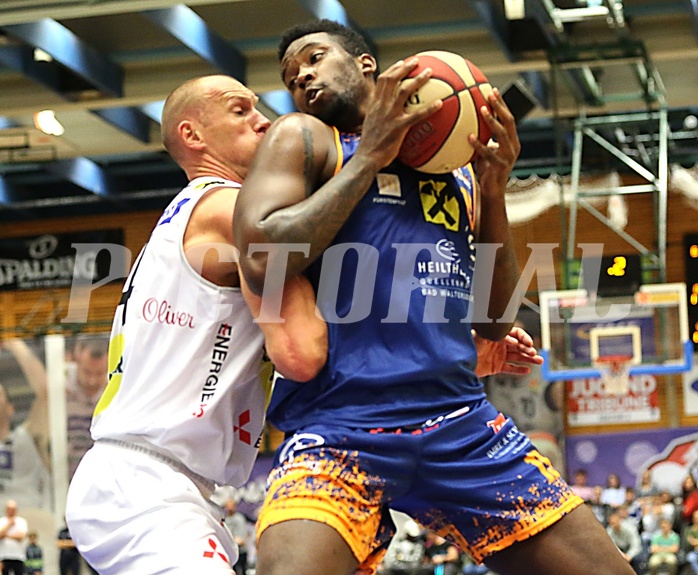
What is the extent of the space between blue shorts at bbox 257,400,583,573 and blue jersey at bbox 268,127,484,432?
0.06 meters

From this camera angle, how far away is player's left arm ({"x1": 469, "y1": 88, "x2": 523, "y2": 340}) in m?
3.29

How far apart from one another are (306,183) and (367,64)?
58 cm

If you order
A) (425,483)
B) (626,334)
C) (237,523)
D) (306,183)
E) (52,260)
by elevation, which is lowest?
(237,523)

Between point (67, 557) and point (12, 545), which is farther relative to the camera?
point (67, 557)

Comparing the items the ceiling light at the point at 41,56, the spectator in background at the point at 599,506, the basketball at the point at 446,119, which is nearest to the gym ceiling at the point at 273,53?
the ceiling light at the point at 41,56

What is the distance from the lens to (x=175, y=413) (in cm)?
337

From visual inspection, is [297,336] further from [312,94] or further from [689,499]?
[689,499]

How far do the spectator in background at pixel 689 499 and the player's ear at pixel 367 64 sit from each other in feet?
44.6

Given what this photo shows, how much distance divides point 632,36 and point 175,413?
458 inches

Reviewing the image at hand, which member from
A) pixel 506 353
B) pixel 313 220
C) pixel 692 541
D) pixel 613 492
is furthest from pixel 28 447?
pixel 313 220

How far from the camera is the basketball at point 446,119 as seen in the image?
3.12m

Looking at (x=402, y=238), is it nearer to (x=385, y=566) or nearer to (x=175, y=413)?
(x=175, y=413)

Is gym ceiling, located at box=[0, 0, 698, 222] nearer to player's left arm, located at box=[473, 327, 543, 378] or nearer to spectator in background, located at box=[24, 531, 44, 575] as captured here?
spectator in background, located at box=[24, 531, 44, 575]

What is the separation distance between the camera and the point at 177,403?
11.1 ft
